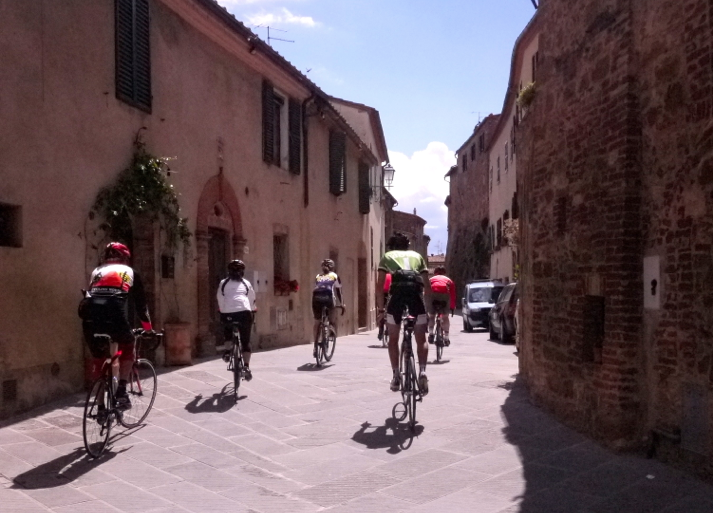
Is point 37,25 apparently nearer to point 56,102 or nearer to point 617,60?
point 56,102

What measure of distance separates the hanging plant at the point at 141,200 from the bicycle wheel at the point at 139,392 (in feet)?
9.23

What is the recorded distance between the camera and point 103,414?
6508 mm

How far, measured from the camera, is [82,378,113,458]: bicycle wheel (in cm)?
645

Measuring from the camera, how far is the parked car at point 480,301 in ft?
89.5

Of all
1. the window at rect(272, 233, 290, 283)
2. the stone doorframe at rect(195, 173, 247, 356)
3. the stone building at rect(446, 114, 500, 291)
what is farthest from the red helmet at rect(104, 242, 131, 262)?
the stone building at rect(446, 114, 500, 291)

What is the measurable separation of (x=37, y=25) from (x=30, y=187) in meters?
1.76

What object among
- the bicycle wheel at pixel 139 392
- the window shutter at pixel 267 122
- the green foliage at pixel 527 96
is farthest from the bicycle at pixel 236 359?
the window shutter at pixel 267 122

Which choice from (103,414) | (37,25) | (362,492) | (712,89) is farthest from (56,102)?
(712,89)

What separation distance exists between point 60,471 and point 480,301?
22.4m

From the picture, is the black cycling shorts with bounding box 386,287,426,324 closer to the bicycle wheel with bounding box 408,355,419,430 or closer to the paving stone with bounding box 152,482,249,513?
the bicycle wheel with bounding box 408,355,419,430

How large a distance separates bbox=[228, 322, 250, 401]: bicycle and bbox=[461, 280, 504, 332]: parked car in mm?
18555

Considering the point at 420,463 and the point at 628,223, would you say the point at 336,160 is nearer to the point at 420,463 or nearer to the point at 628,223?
the point at 628,223

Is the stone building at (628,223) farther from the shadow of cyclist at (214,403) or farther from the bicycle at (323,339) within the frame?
the bicycle at (323,339)

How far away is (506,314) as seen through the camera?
20.7m
